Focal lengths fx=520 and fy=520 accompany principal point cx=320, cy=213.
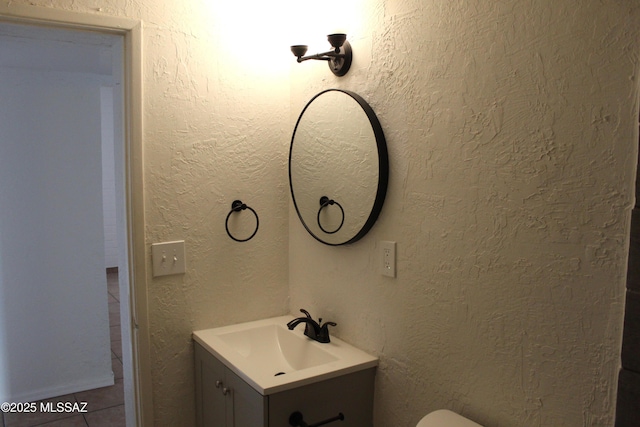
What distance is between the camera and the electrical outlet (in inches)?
64.4

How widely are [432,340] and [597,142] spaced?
0.73 metres

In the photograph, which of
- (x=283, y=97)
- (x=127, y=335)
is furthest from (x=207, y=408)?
(x=283, y=97)

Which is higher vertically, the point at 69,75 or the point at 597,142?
the point at 69,75

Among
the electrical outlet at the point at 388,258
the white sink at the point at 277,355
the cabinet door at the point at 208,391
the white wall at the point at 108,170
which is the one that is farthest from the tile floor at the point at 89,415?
the white wall at the point at 108,170

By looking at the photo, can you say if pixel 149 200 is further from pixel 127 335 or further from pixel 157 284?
pixel 127 335

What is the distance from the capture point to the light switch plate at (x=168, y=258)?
190 cm

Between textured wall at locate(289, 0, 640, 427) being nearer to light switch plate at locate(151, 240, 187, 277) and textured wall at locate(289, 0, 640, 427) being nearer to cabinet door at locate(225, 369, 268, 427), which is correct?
cabinet door at locate(225, 369, 268, 427)

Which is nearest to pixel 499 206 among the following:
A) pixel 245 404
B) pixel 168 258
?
pixel 245 404

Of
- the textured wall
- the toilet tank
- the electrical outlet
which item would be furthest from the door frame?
the toilet tank

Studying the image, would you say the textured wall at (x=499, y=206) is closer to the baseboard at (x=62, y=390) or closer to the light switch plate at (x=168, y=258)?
the light switch plate at (x=168, y=258)

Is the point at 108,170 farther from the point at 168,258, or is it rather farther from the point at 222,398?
the point at 222,398

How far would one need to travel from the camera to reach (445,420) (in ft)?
4.47

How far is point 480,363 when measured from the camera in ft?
4.49

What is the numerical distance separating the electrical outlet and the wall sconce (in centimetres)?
62
